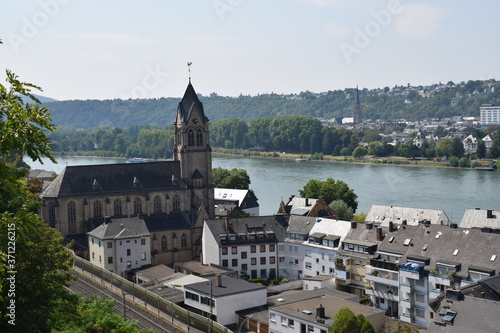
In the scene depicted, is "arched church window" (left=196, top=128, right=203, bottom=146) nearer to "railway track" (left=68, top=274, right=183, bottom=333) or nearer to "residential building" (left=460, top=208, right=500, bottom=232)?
"railway track" (left=68, top=274, right=183, bottom=333)

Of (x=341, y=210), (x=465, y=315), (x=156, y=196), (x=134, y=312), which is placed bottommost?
(x=134, y=312)

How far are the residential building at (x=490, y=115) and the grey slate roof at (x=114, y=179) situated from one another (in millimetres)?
171084

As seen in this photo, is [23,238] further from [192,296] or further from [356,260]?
[356,260]

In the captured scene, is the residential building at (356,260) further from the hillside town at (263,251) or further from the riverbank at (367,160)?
the riverbank at (367,160)

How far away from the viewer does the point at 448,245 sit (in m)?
28.1

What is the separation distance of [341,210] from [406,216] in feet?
18.9

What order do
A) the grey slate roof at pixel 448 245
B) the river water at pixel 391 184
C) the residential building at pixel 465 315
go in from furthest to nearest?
the river water at pixel 391 184 < the grey slate roof at pixel 448 245 < the residential building at pixel 465 315

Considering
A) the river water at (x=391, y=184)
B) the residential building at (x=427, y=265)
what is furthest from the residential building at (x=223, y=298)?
the river water at (x=391, y=184)

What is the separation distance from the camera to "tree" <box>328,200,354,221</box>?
4697 cm

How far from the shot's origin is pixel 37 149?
688cm

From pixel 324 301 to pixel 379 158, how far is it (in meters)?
90.5

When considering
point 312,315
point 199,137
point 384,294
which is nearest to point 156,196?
point 199,137

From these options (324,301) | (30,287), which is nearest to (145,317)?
(324,301)

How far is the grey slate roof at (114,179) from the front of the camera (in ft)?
129
